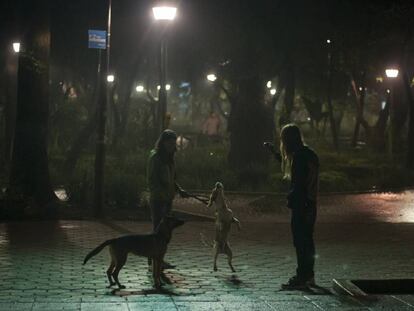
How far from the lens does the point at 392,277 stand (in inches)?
363

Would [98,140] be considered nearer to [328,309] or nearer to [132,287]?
[132,287]

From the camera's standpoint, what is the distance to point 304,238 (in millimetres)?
8852

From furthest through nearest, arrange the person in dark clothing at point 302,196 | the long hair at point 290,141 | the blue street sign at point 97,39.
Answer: the blue street sign at point 97,39
the long hair at point 290,141
the person in dark clothing at point 302,196

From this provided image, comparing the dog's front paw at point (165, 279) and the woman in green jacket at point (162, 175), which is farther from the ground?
the woman in green jacket at point (162, 175)

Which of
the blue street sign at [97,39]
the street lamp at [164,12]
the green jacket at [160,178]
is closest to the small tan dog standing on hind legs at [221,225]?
the green jacket at [160,178]

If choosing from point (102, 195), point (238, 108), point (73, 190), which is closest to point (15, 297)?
point (102, 195)

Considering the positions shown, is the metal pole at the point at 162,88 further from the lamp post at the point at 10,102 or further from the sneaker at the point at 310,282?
the sneaker at the point at 310,282

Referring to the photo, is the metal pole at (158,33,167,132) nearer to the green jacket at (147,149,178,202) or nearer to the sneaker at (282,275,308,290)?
the green jacket at (147,149,178,202)

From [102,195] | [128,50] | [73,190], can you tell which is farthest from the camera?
[128,50]

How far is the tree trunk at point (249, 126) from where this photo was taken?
23.4m

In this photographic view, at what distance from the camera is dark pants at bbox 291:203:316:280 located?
873 cm

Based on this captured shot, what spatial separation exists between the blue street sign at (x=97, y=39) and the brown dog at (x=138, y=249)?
21.4ft

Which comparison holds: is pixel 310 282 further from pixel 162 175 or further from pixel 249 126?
pixel 249 126

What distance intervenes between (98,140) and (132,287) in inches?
261
